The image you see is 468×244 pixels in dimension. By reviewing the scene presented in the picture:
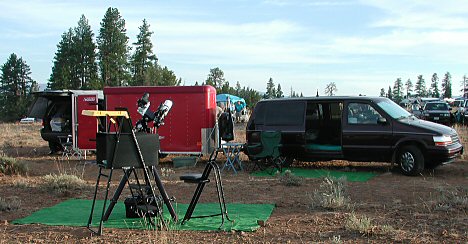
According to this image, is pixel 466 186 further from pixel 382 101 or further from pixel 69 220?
pixel 69 220

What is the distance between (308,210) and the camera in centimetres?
735

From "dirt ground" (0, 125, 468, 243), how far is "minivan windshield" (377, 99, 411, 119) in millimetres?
1288

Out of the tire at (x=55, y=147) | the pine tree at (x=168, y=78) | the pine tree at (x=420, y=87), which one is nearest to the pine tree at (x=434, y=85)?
the pine tree at (x=420, y=87)

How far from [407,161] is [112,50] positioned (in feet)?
171

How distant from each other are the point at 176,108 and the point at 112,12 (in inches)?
1916

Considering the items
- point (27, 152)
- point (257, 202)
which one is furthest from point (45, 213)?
point (27, 152)

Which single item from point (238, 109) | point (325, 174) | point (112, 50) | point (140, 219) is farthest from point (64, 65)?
point (140, 219)

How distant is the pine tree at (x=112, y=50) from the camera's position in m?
58.4

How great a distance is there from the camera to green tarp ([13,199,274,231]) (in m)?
6.49

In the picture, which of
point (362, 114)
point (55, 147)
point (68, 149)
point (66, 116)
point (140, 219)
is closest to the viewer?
point (140, 219)

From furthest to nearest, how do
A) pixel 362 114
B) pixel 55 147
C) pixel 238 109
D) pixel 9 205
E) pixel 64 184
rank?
1. pixel 238 109
2. pixel 55 147
3. pixel 362 114
4. pixel 64 184
5. pixel 9 205

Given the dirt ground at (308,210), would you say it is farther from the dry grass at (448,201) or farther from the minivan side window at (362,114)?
the minivan side window at (362,114)

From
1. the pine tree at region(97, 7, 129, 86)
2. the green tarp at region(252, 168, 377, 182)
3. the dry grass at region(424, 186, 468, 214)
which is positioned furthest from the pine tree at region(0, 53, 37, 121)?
the dry grass at region(424, 186, 468, 214)

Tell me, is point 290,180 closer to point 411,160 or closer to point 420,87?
point 411,160
